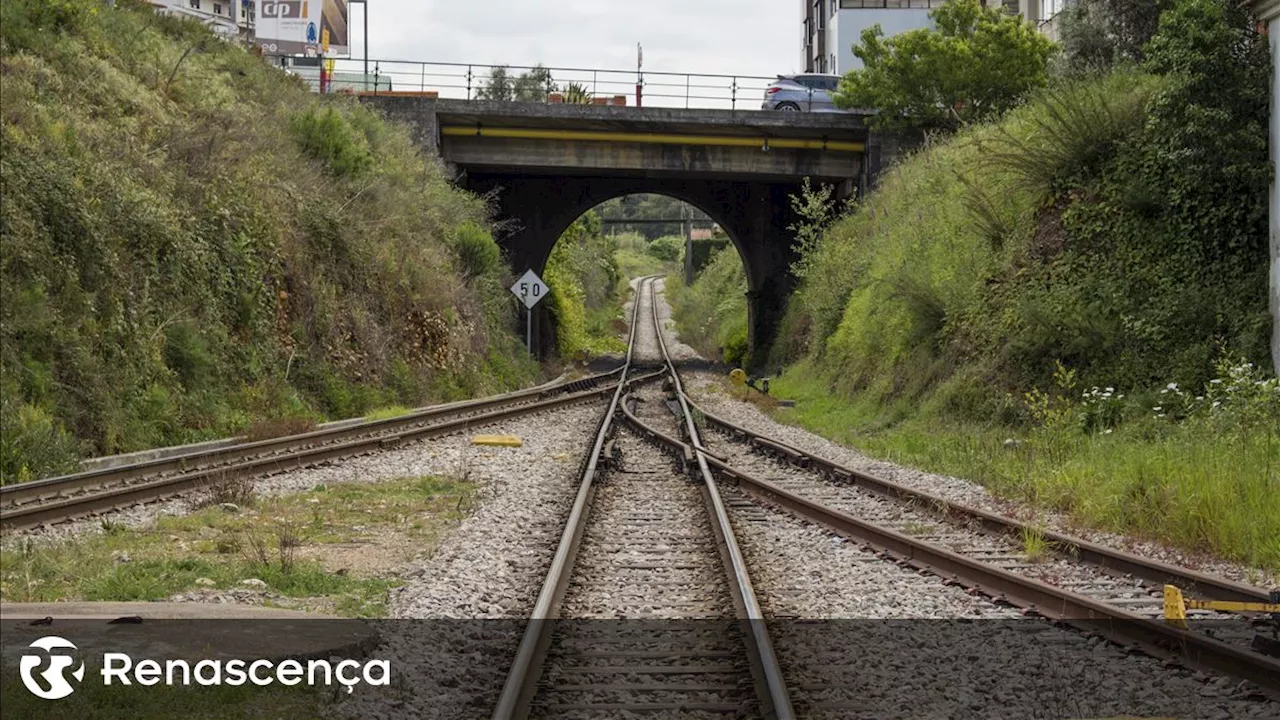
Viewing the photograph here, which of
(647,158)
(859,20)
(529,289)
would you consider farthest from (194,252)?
(859,20)

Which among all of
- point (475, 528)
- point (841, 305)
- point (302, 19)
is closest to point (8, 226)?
point (475, 528)

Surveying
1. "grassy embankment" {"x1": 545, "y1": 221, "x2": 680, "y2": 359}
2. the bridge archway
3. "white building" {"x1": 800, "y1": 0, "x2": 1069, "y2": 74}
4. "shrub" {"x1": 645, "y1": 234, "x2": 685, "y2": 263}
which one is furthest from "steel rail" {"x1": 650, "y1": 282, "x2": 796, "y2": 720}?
"shrub" {"x1": 645, "y1": 234, "x2": 685, "y2": 263}

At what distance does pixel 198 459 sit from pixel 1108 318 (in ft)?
38.9

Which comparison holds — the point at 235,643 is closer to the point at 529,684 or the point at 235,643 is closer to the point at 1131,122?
the point at 529,684

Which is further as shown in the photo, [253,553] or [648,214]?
[648,214]

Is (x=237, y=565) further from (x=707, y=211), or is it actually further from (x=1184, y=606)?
(x=707, y=211)

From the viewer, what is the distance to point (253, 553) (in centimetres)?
941

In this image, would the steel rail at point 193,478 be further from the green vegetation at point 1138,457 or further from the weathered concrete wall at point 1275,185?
the weathered concrete wall at point 1275,185

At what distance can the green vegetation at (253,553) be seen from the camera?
26.4 ft

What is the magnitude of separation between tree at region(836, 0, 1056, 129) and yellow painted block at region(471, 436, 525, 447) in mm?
19092

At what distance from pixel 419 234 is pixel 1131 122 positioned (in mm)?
16944

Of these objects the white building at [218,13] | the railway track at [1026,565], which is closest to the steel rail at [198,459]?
the railway track at [1026,565]

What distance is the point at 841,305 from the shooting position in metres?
31.7

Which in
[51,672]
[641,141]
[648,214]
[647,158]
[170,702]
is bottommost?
[170,702]
